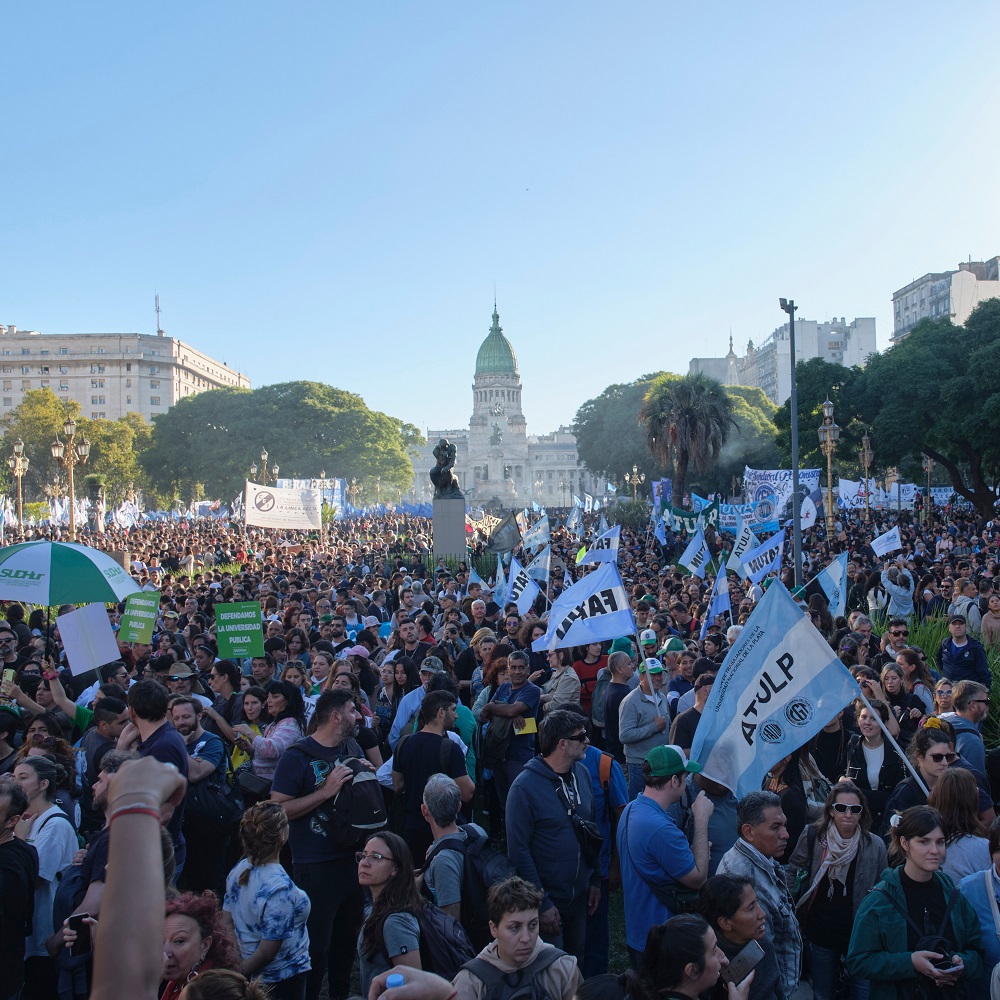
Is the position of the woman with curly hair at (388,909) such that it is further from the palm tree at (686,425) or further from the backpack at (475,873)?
the palm tree at (686,425)

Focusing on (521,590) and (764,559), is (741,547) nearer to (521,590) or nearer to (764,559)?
(764,559)

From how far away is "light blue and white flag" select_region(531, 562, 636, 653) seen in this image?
8.76m

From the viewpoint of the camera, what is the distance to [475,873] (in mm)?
4734

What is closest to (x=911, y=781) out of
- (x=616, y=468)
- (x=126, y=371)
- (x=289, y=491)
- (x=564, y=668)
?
(x=564, y=668)

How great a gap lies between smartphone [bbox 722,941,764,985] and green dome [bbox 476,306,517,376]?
6730 inches

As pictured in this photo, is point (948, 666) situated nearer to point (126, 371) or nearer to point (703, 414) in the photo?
point (703, 414)

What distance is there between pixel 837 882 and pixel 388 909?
206 cm

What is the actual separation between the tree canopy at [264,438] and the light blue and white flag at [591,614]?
7518 centimetres

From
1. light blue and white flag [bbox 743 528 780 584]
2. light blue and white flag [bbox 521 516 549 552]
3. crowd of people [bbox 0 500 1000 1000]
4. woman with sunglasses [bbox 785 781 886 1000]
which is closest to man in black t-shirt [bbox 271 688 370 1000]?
crowd of people [bbox 0 500 1000 1000]

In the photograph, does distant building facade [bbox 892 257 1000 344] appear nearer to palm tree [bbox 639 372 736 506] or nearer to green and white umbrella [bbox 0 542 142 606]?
palm tree [bbox 639 372 736 506]

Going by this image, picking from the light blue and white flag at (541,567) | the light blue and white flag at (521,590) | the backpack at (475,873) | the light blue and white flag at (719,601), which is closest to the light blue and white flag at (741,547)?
the light blue and white flag at (541,567)

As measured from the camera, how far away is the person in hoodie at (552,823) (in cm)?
505

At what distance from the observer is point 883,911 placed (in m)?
4.20

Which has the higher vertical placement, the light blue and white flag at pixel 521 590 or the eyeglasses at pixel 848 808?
the light blue and white flag at pixel 521 590
